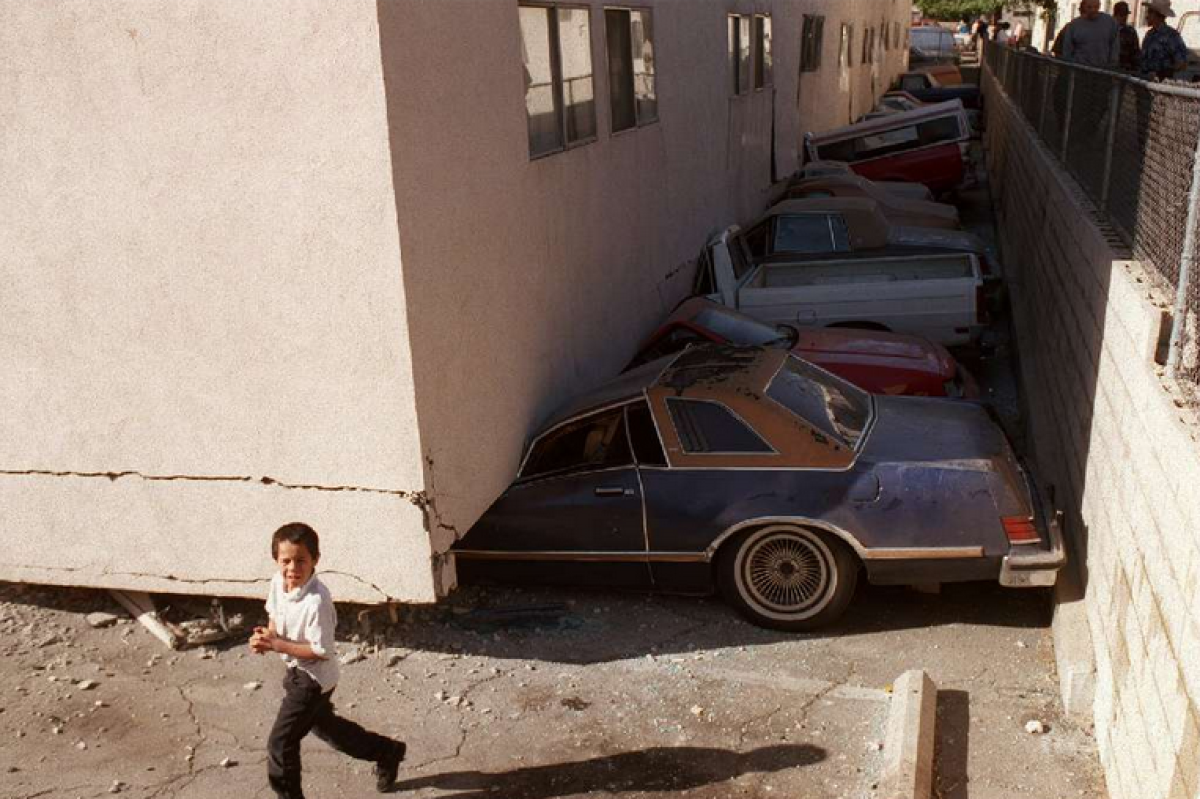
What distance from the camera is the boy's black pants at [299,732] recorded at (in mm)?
4875

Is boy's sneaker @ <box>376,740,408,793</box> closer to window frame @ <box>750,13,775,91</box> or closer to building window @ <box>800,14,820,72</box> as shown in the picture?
window frame @ <box>750,13,775,91</box>

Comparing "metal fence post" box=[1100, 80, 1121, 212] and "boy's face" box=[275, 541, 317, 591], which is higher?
"metal fence post" box=[1100, 80, 1121, 212]

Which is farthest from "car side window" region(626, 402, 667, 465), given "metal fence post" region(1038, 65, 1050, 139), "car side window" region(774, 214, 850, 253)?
"metal fence post" region(1038, 65, 1050, 139)

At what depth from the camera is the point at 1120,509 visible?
5.34 m

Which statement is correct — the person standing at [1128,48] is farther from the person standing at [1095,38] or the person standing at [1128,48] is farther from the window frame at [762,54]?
the window frame at [762,54]

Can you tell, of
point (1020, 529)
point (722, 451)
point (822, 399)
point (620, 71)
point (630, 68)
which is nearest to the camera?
point (1020, 529)

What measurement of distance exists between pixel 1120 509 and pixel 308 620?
3.48 m

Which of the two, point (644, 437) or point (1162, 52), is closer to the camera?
point (644, 437)

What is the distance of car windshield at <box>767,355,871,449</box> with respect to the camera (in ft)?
23.0

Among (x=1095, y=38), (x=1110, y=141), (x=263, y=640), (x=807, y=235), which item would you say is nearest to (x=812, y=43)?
(x=1095, y=38)

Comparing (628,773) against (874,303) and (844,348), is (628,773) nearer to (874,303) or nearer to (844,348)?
(844,348)

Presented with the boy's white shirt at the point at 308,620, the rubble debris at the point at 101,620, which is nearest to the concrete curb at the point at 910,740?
the boy's white shirt at the point at 308,620

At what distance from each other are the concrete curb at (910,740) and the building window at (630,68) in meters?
5.45

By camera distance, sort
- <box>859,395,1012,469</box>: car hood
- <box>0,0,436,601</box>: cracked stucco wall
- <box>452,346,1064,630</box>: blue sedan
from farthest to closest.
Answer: <box>859,395,1012,469</box>: car hood
<box>452,346,1064,630</box>: blue sedan
<box>0,0,436,601</box>: cracked stucco wall
